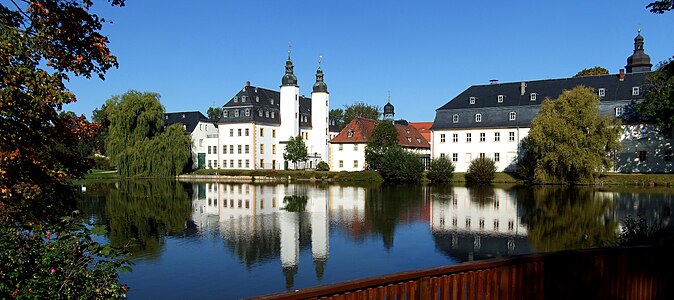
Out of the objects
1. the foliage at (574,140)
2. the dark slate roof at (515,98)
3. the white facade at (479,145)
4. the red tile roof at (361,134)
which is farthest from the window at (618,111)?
the red tile roof at (361,134)

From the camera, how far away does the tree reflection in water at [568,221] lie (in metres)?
14.6

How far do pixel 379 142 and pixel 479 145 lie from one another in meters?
9.61

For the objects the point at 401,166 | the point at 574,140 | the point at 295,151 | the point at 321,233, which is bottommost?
the point at 321,233

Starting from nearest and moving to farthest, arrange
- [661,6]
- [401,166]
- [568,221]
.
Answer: [661,6]
[568,221]
[401,166]

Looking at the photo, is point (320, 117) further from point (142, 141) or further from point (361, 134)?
point (142, 141)

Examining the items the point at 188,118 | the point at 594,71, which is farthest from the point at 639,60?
the point at 188,118

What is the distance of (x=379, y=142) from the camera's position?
50.0 meters

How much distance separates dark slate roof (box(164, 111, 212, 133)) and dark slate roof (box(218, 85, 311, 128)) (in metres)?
6.81

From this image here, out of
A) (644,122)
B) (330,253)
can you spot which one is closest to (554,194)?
(644,122)

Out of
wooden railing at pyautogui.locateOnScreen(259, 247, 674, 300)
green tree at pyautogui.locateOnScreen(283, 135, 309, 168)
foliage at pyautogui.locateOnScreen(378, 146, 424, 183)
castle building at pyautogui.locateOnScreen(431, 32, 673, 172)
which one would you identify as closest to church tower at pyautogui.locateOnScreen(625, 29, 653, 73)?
castle building at pyautogui.locateOnScreen(431, 32, 673, 172)

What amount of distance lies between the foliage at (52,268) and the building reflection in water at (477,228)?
9.20m

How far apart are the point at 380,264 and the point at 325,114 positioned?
51.7m

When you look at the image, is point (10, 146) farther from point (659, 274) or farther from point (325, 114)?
point (325, 114)

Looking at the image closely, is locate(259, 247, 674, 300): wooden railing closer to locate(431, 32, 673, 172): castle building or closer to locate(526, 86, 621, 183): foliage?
locate(526, 86, 621, 183): foliage
